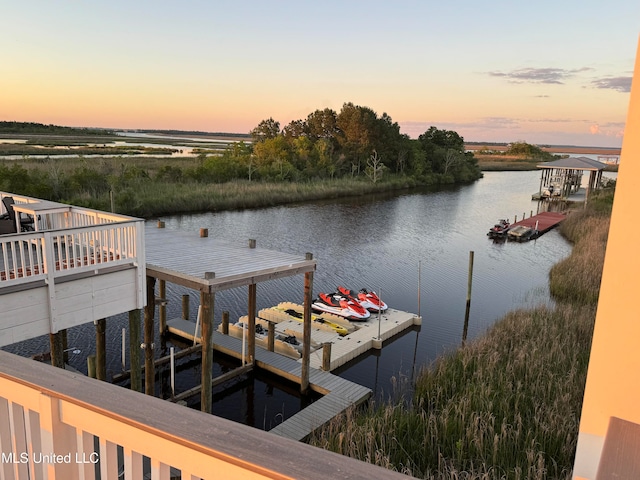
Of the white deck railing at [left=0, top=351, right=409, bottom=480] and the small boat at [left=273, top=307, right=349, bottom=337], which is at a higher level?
the white deck railing at [left=0, top=351, right=409, bottom=480]

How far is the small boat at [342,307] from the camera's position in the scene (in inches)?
562

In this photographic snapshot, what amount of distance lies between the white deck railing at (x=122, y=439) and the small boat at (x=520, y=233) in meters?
29.5

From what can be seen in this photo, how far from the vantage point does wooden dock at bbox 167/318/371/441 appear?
330 inches

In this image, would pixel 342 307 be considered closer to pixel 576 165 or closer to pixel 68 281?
pixel 68 281

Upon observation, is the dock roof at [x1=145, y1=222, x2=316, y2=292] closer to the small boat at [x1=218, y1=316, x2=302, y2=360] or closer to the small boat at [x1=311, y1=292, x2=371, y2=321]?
the small boat at [x1=218, y1=316, x2=302, y2=360]

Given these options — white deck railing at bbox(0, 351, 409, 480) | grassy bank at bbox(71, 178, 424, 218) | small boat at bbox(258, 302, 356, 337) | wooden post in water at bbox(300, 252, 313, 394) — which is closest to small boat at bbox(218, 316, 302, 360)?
small boat at bbox(258, 302, 356, 337)

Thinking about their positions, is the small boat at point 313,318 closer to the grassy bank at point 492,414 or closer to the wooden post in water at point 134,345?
the grassy bank at point 492,414

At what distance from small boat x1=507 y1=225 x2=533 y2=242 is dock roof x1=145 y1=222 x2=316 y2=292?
867 inches

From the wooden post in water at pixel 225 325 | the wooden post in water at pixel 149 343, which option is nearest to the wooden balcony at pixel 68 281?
the wooden post in water at pixel 149 343

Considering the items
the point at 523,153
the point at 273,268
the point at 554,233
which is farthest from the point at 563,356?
the point at 523,153

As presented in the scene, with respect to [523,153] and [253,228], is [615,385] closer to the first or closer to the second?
[253,228]

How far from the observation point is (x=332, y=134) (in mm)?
63719

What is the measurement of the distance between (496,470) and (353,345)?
6.10 metres

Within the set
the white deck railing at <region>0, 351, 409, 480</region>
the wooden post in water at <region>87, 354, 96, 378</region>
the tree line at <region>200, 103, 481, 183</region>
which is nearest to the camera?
the white deck railing at <region>0, 351, 409, 480</region>
